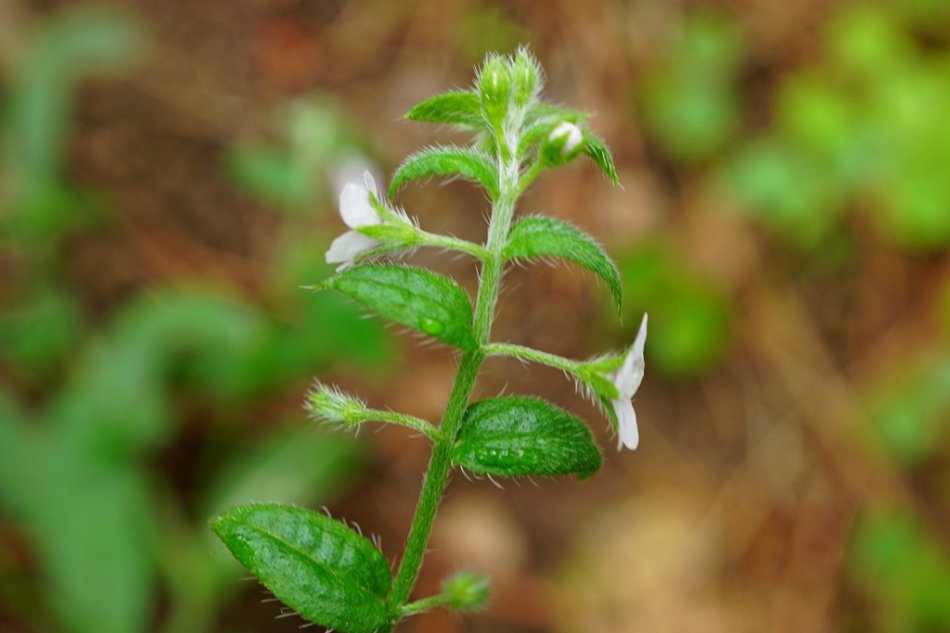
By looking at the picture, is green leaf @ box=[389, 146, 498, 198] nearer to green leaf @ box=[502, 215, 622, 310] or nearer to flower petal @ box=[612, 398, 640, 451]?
green leaf @ box=[502, 215, 622, 310]

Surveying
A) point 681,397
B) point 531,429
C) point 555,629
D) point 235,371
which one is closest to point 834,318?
point 681,397

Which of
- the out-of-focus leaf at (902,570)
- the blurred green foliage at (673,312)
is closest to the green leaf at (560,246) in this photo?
the blurred green foliage at (673,312)

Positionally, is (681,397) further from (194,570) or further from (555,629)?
(194,570)

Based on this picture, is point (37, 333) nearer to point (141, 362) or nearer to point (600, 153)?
point (141, 362)

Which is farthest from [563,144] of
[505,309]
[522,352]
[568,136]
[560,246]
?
[505,309]

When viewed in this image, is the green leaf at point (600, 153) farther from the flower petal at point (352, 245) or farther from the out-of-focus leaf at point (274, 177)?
the out-of-focus leaf at point (274, 177)

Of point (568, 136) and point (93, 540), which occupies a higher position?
point (568, 136)
